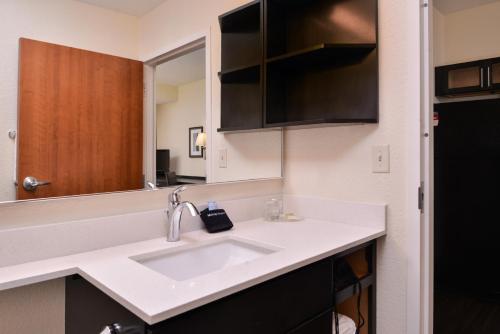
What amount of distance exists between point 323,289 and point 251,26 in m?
1.34


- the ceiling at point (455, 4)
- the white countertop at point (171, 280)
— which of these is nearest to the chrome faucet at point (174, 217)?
the white countertop at point (171, 280)

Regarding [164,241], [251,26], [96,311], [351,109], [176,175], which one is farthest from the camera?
[251,26]

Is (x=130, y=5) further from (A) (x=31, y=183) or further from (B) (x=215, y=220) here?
(B) (x=215, y=220)

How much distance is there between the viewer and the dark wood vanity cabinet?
31.3 inches

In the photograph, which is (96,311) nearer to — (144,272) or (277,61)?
(144,272)

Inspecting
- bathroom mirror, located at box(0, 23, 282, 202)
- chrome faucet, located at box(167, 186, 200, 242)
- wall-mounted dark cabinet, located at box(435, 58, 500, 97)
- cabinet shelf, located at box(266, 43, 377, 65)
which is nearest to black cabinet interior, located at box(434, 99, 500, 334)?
wall-mounted dark cabinet, located at box(435, 58, 500, 97)

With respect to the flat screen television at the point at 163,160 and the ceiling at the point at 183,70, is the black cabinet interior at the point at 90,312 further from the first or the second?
the ceiling at the point at 183,70

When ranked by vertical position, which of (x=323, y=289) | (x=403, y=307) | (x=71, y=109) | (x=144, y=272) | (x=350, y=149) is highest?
(x=71, y=109)

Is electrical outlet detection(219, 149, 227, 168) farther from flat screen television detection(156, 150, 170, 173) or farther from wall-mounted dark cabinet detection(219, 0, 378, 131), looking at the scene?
flat screen television detection(156, 150, 170, 173)

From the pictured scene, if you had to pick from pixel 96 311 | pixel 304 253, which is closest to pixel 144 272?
pixel 96 311

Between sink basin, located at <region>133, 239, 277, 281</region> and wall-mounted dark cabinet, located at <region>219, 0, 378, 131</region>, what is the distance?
59 cm

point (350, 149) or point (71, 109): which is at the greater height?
point (71, 109)

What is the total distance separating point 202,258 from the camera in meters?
1.29

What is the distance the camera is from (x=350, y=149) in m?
1.59
